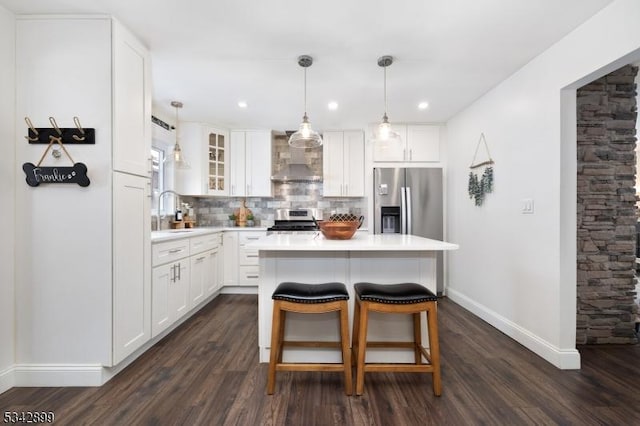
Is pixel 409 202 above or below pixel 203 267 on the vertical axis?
above

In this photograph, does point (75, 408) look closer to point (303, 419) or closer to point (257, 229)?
point (303, 419)

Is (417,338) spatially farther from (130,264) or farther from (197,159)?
(197,159)

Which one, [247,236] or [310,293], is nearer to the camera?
[310,293]

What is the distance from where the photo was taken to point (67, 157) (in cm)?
193

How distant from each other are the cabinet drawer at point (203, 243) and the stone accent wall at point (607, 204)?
3.59 m

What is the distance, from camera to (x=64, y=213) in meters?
1.93

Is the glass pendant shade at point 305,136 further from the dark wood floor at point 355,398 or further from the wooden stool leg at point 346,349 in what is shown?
the dark wood floor at point 355,398

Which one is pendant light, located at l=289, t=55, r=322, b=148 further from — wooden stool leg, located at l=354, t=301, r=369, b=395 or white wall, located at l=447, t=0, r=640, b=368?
white wall, located at l=447, t=0, r=640, b=368

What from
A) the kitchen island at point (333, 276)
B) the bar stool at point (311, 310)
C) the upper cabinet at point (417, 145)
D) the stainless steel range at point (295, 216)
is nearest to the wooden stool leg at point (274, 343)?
the bar stool at point (311, 310)

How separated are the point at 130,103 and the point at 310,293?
6.08ft

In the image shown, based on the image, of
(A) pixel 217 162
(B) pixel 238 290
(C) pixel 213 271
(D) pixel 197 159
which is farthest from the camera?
(A) pixel 217 162

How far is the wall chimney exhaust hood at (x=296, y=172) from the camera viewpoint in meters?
4.34

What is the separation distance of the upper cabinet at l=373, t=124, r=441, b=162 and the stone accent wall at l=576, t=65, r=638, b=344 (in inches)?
68.3

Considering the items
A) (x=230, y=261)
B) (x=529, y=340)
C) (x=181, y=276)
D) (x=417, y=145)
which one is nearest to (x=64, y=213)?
(x=181, y=276)
